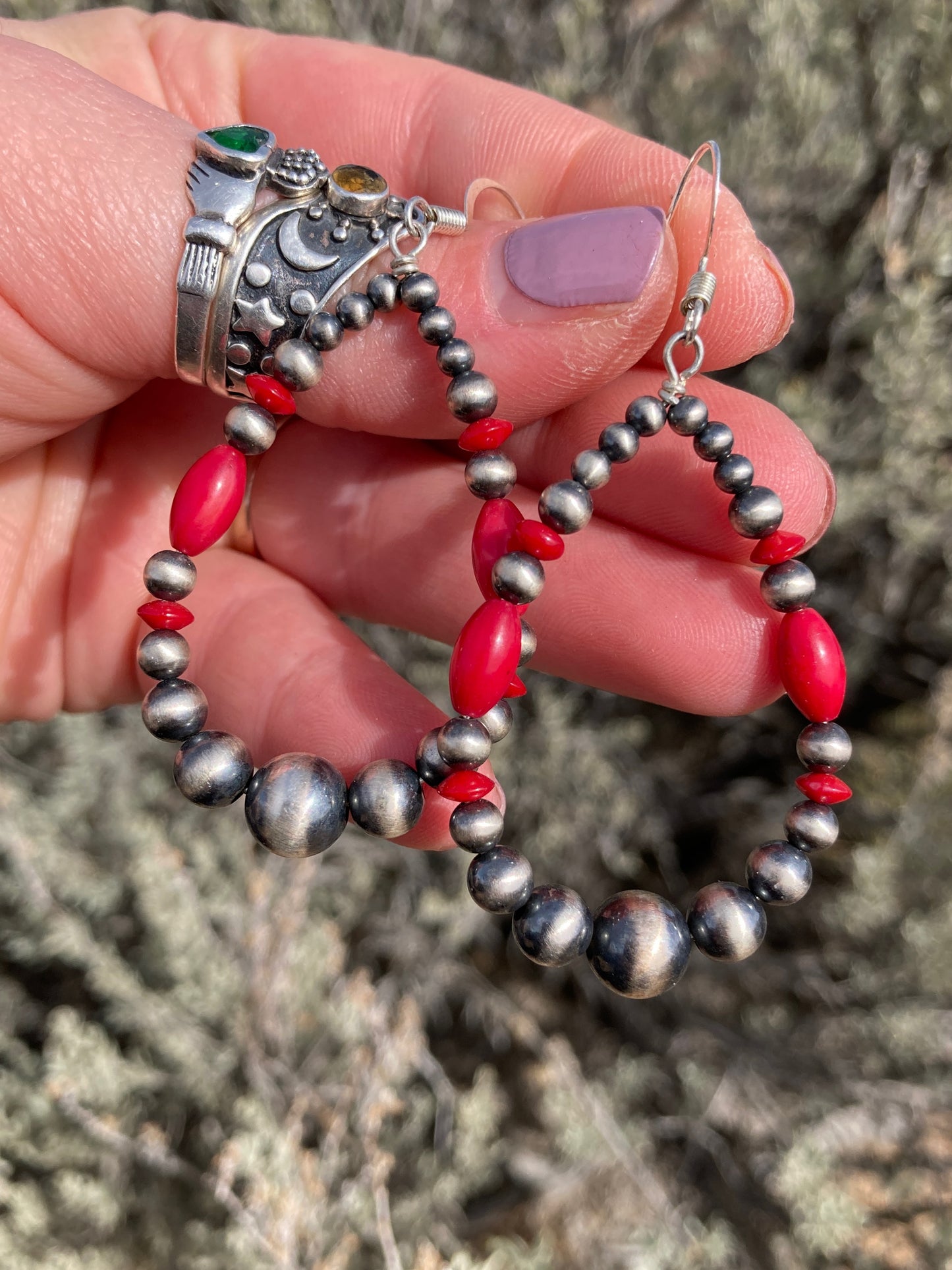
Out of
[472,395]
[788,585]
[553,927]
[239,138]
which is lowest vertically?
[553,927]

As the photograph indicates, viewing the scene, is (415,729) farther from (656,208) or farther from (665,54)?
(665,54)

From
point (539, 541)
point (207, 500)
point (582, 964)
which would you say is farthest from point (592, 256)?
point (582, 964)

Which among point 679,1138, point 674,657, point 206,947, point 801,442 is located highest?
point 801,442

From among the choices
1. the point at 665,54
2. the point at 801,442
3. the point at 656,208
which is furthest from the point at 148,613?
the point at 665,54

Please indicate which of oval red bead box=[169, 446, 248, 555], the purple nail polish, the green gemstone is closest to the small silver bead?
the purple nail polish

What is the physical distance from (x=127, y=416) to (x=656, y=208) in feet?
3.50

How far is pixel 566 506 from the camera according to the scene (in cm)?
141

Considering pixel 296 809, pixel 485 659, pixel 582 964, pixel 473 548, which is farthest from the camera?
pixel 582 964

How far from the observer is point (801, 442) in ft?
5.33

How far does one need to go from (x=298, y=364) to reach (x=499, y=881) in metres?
0.83

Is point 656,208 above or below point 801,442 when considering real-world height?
above

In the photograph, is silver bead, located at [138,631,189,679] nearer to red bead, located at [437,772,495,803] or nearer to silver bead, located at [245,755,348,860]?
silver bead, located at [245,755,348,860]

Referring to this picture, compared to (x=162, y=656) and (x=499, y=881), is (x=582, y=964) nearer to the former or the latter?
(x=499, y=881)

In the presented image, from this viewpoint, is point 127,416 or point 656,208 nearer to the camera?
point 656,208
